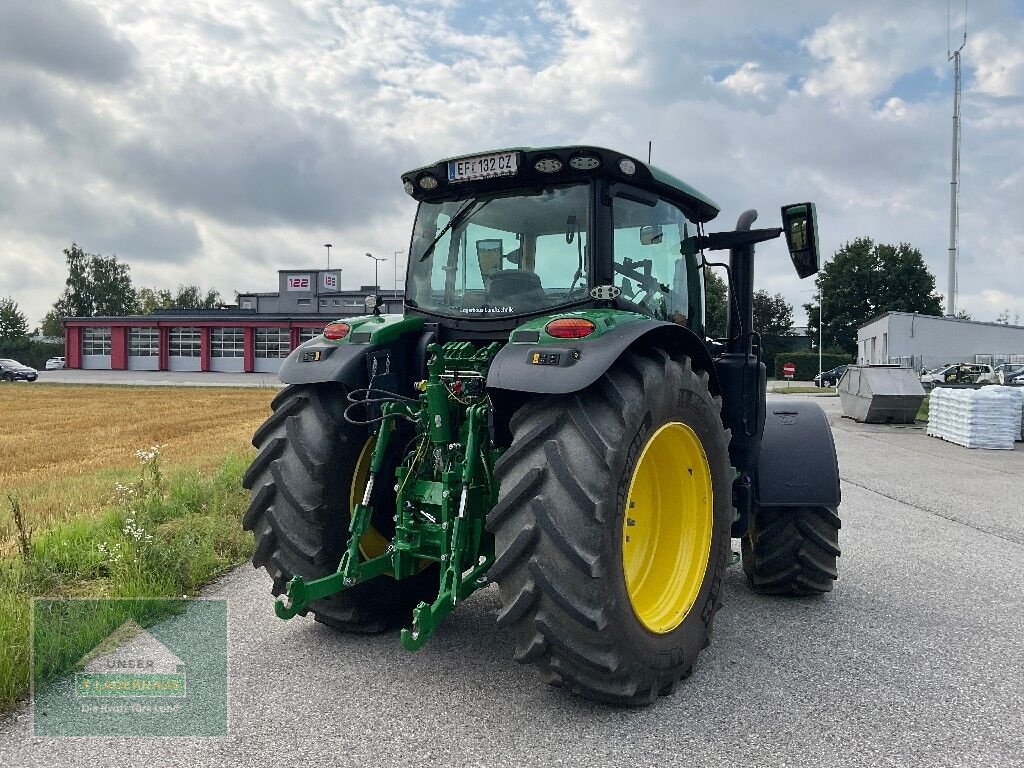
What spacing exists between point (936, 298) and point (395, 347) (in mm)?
77630

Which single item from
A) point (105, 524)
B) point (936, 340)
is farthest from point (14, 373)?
point (936, 340)

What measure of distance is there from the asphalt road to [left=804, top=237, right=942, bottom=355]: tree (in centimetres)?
7108

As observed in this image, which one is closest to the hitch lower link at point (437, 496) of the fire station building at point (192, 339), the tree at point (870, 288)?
the fire station building at point (192, 339)

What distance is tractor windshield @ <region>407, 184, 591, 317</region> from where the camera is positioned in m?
3.86

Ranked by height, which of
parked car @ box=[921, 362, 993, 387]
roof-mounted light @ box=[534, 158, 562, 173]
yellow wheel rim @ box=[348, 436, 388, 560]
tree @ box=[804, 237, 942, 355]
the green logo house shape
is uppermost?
tree @ box=[804, 237, 942, 355]

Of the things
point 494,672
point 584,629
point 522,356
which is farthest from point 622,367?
point 494,672

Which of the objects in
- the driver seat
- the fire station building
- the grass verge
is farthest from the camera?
the fire station building

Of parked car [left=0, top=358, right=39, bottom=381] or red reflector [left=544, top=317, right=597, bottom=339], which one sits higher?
red reflector [left=544, top=317, right=597, bottom=339]

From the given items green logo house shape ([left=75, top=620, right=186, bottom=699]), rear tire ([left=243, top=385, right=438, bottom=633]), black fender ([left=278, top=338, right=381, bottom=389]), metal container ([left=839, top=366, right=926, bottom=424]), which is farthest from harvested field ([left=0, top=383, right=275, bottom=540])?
metal container ([left=839, top=366, right=926, bottom=424])

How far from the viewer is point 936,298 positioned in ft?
233

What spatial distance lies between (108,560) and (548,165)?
3.75 m

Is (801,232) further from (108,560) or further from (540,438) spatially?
(108,560)

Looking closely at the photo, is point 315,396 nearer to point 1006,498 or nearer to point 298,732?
point 298,732

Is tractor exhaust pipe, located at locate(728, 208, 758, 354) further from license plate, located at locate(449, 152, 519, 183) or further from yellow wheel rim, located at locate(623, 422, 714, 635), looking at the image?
license plate, located at locate(449, 152, 519, 183)
